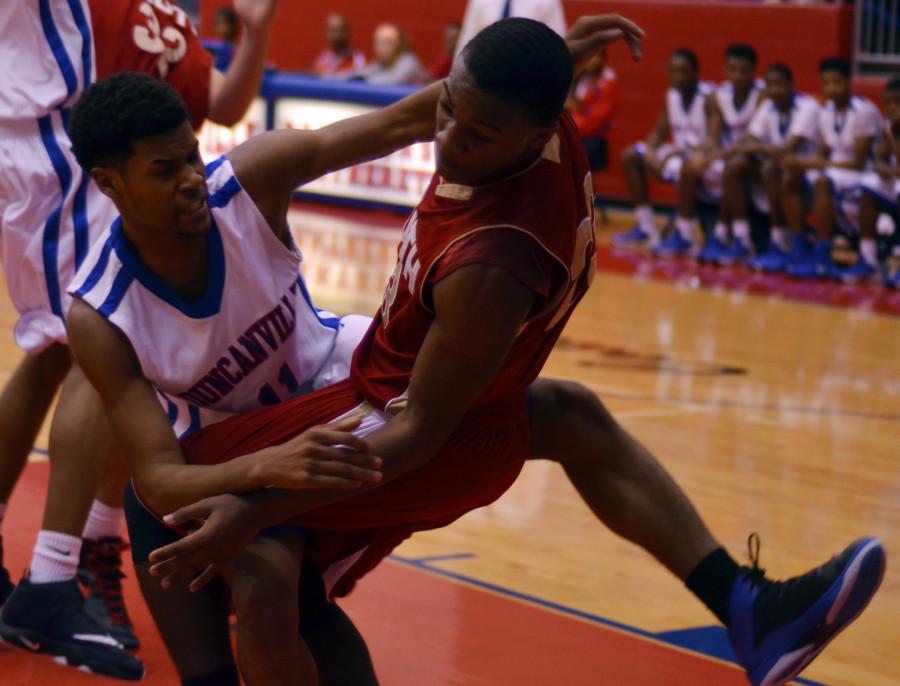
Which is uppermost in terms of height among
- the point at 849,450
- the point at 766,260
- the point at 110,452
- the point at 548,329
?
the point at 548,329

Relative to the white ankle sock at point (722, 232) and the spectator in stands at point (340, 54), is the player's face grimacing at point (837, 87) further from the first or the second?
the spectator in stands at point (340, 54)

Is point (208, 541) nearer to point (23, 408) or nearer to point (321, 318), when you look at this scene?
point (321, 318)

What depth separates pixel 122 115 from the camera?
288cm

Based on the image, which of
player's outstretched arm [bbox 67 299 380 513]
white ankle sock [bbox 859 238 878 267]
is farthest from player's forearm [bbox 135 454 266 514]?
white ankle sock [bbox 859 238 878 267]

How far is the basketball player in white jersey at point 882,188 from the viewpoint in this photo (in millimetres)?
9883

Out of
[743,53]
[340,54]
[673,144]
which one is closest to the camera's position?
[743,53]

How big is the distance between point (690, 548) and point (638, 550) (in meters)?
1.42

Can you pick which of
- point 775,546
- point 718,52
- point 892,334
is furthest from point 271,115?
point 775,546

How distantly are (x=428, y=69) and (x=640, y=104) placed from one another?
8.36 feet

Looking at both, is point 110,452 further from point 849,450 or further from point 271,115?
point 271,115

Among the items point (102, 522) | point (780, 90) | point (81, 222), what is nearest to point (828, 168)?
point (780, 90)

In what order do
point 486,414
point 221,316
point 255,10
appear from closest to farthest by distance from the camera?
1. point 486,414
2. point 221,316
3. point 255,10

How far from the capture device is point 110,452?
11.7 feet

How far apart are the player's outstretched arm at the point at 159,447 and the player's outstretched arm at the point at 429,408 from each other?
0.12ft
